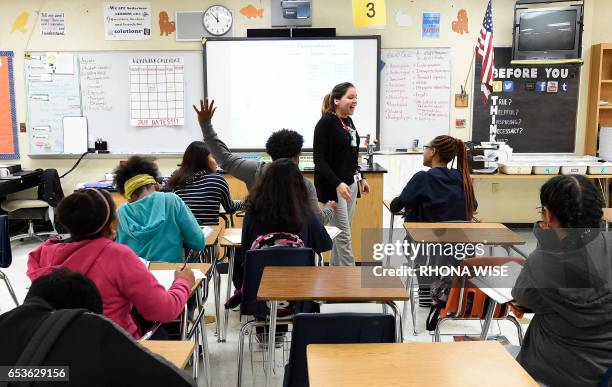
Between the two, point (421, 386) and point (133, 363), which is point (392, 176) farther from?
point (133, 363)

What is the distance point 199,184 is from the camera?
10.6 ft

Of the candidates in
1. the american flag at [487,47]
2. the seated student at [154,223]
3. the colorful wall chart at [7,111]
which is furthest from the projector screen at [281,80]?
the seated student at [154,223]

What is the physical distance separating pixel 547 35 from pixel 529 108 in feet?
2.61

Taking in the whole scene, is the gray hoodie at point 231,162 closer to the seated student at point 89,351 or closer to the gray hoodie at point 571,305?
the gray hoodie at point 571,305

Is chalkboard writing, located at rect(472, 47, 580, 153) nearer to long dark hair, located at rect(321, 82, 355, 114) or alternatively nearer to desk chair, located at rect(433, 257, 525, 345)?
long dark hair, located at rect(321, 82, 355, 114)

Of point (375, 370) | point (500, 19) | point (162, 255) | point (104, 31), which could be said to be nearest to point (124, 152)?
point (104, 31)

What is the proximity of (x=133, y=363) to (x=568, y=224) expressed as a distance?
132cm

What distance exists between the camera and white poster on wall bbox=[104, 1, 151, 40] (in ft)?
18.5

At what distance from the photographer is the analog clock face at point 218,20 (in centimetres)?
560

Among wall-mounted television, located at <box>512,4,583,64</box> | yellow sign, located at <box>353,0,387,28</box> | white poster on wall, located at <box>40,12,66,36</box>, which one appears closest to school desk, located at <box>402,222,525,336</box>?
yellow sign, located at <box>353,0,387,28</box>

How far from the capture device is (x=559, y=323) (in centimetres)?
162

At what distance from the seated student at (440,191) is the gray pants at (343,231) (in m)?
0.48

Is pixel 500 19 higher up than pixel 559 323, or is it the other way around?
pixel 500 19

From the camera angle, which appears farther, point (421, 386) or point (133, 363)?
point (421, 386)
